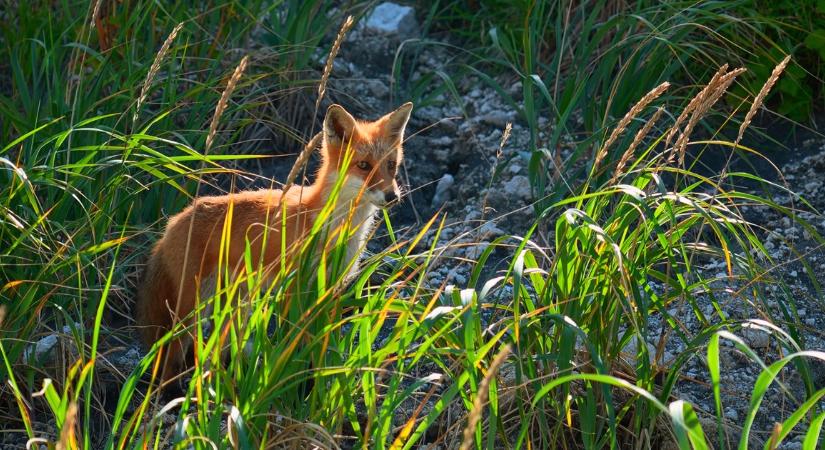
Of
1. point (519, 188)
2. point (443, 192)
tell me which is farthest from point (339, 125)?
point (519, 188)

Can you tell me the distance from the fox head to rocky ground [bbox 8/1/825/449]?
0.20 m

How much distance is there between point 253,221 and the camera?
15.3ft

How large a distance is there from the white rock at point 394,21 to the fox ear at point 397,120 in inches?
82.9

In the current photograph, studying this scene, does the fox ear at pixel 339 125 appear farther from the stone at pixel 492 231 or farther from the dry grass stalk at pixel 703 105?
the dry grass stalk at pixel 703 105

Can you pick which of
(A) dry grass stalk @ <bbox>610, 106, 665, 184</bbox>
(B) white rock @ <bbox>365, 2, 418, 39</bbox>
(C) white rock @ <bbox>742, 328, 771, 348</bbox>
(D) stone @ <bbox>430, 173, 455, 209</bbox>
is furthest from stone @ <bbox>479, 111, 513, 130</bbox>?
(A) dry grass stalk @ <bbox>610, 106, 665, 184</bbox>

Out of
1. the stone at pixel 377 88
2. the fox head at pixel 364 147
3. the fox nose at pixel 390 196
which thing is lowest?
the stone at pixel 377 88

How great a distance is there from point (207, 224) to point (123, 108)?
0.79m

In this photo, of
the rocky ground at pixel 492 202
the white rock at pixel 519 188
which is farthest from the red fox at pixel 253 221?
the white rock at pixel 519 188

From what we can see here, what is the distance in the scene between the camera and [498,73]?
6.63 m

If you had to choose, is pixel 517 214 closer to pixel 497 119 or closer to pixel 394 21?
pixel 497 119

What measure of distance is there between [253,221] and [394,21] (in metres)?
2.88

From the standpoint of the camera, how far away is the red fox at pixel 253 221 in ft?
14.4

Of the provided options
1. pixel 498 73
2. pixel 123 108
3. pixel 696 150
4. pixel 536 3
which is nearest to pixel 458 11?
pixel 498 73

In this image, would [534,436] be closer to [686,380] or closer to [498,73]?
[686,380]
